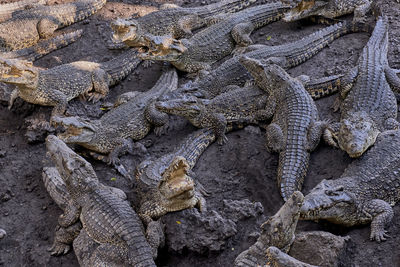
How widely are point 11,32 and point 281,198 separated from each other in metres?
5.14

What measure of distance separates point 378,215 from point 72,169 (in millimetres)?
2803

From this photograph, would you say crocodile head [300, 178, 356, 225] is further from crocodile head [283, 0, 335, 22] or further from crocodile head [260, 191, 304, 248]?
crocodile head [283, 0, 335, 22]

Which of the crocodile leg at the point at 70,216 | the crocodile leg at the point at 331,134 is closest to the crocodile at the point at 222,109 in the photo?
the crocodile leg at the point at 331,134

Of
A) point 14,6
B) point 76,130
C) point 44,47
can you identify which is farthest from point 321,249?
point 14,6

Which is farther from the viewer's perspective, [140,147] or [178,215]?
[140,147]

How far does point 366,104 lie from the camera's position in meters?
4.73

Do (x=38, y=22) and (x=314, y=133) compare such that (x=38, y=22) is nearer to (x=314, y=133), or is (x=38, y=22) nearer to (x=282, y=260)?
(x=314, y=133)

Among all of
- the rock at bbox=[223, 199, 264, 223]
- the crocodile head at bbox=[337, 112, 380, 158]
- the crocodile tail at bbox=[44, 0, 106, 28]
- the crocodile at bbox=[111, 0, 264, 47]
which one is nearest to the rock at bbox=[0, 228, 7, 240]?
the rock at bbox=[223, 199, 264, 223]

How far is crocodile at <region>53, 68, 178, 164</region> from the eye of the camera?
16.5 feet

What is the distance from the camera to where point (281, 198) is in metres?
4.24

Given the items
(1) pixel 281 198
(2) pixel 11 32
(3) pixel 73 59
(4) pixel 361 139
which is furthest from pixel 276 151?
(2) pixel 11 32

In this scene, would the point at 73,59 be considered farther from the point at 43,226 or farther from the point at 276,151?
the point at 276,151

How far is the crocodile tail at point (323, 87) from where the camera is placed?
5285mm

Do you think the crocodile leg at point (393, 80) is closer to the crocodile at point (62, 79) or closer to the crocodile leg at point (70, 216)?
the crocodile at point (62, 79)
